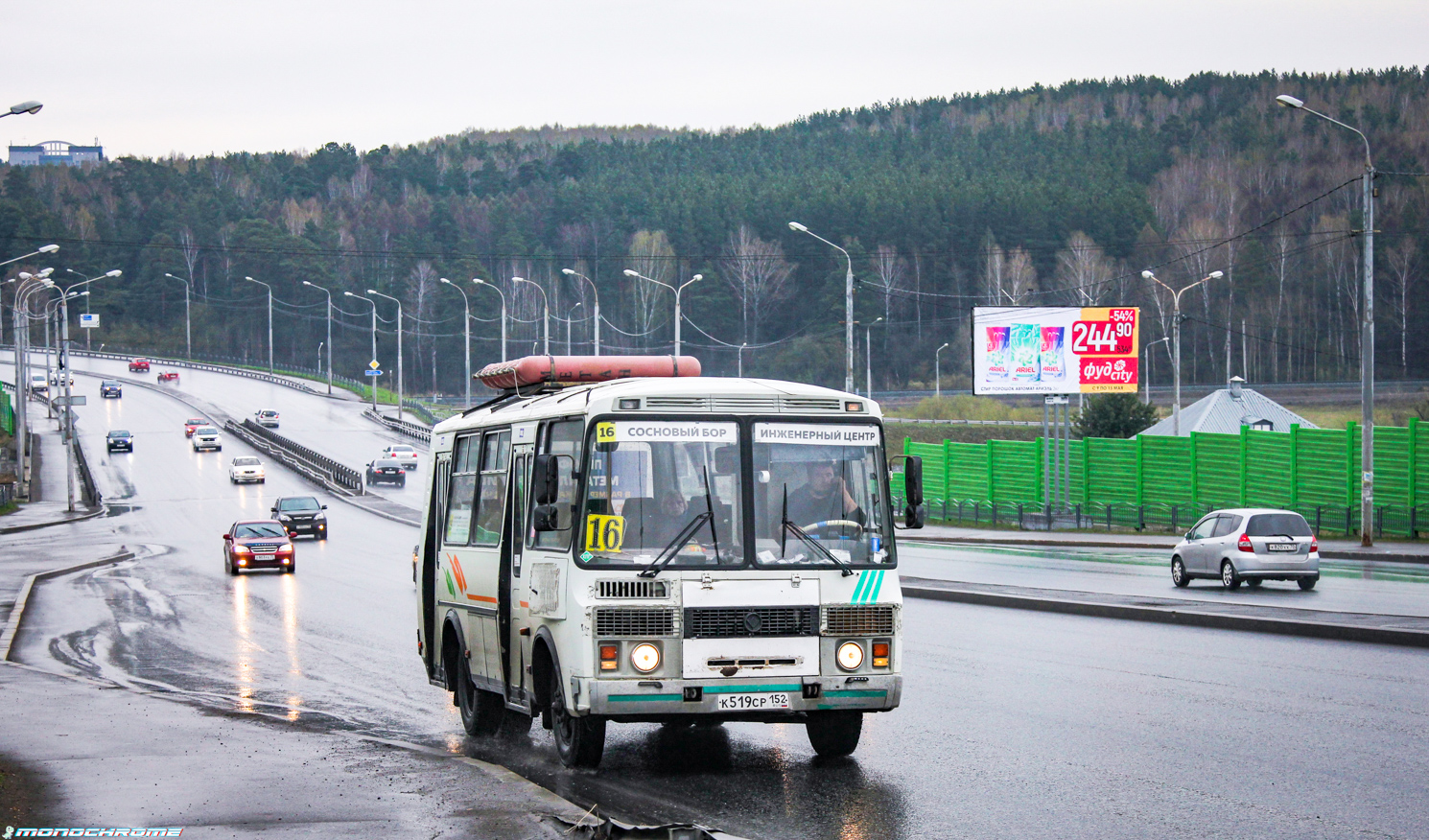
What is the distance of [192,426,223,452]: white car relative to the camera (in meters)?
88.9

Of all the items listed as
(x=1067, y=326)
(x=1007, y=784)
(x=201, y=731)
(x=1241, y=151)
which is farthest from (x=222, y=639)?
(x=1241, y=151)

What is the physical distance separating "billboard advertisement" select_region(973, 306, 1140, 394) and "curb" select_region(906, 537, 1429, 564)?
6.39 meters

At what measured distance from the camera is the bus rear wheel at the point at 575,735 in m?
10.7

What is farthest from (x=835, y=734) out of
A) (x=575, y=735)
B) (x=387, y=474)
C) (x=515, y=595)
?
(x=387, y=474)

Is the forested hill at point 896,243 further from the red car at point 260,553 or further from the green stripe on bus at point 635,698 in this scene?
the green stripe on bus at point 635,698

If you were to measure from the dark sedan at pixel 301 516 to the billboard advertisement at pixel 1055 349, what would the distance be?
22.0 meters

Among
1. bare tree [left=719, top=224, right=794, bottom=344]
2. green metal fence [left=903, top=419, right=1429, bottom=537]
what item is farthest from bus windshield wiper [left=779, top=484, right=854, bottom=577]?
bare tree [left=719, top=224, right=794, bottom=344]

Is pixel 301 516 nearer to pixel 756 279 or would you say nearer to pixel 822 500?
pixel 822 500

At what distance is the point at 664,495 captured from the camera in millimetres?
10438

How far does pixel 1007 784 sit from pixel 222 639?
15058mm

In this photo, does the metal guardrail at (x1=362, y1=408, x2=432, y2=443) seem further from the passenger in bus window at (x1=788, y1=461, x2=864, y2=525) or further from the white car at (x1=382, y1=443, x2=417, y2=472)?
the passenger in bus window at (x1=788, y1=461, x2=864, y2=525)

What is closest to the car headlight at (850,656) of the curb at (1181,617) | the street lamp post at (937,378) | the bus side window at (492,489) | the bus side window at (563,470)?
the bus side window at (563,470)

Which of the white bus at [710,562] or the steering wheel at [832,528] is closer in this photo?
the white bus at [710,562]

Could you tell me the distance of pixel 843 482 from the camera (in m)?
10.7
